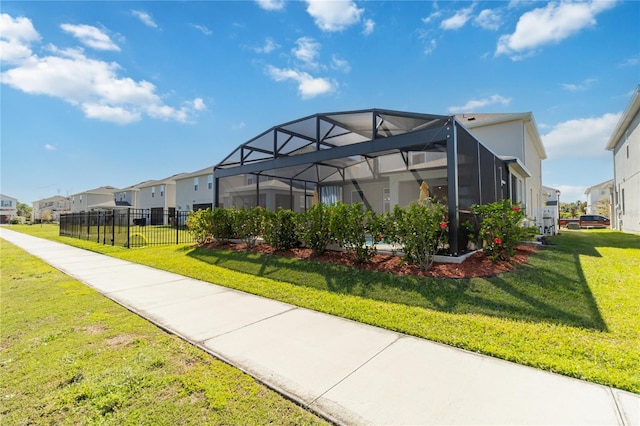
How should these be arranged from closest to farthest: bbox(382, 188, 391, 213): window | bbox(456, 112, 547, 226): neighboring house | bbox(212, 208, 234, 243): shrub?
bbox(212, 208, 234, 243): shrub
bbox(456, 112, 547, 226): neighboring house
bbox(382, 188, 391, 213): window

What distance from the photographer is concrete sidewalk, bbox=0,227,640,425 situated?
209cm

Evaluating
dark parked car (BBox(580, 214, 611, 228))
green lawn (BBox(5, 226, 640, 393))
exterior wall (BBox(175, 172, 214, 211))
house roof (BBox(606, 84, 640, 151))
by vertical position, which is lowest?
green lawn (BBox(5, 226, 640, 393))

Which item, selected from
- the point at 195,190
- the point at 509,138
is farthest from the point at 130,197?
the point at 509,138

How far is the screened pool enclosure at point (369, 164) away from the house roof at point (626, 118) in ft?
28.6

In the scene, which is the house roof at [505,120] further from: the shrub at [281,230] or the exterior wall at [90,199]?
the exterior wall at [90,199]

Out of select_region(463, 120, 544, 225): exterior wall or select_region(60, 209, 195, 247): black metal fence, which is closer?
select_region(60, 209, 195, 247): black metal fence

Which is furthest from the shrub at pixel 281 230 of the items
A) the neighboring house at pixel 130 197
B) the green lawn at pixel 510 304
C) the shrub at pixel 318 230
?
the neighboring house at pixel 130 197

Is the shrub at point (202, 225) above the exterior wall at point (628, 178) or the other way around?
the other way around

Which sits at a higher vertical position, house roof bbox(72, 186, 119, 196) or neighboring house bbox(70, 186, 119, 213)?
house roof bbox(72, 186, 119, 196)

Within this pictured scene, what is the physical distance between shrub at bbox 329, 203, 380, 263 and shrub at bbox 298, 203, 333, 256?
13.6 inches

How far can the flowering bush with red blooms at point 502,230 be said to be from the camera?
6.15 meters

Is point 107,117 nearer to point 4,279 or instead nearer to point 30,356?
point 4,279

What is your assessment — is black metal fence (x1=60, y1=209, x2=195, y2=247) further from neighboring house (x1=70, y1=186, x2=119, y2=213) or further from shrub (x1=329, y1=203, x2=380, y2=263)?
neighboring house (x1=70, y1=186, x2=119, y2=213)

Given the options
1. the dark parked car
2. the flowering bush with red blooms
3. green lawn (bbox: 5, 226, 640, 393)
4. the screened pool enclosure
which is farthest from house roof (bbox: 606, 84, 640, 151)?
the flowering bush with red blooms
